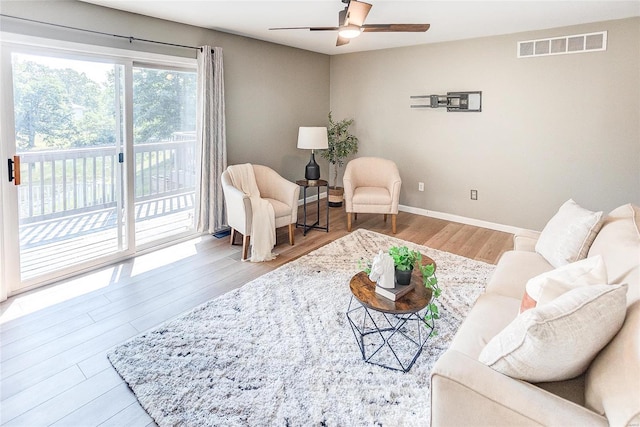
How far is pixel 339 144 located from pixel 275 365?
419cm

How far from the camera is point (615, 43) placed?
12.9 feet

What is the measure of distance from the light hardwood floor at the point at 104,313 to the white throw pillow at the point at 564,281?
1.87m

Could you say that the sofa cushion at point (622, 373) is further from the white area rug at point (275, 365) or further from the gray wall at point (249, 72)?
the gray wall at point (249, 72)

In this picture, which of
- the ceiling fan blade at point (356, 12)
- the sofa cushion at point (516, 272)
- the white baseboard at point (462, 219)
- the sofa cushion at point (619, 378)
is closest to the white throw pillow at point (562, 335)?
the sofa cushion at point (619, 378)

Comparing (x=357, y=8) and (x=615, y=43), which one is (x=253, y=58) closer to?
(x=357, y=8)

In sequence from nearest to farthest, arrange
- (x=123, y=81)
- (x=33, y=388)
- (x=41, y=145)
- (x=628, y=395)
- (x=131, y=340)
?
(x=628, y=395), (x=33, y=388), (x=131, y=340), (x=41, y=145), (x=123, y=81)

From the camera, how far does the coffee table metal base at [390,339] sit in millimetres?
2312

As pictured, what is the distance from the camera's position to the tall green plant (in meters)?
5.93

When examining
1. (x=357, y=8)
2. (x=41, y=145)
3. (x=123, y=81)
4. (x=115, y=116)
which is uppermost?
(x=357, y=8)

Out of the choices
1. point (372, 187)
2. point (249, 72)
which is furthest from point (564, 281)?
point (249, 72)

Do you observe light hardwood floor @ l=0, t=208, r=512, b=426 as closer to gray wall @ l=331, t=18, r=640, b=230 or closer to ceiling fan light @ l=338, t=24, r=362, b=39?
gray wall @ l=331, t=18, r=640, b=230

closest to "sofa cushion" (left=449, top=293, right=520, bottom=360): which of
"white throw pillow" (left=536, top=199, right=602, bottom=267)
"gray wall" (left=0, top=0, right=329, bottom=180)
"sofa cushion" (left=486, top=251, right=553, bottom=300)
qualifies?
"sofa cushion" (left=486, top=251, right=553, bottom=300)

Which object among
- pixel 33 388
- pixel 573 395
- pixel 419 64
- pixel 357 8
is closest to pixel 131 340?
pixel 33 388

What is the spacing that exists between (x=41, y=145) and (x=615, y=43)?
5.54 meters
